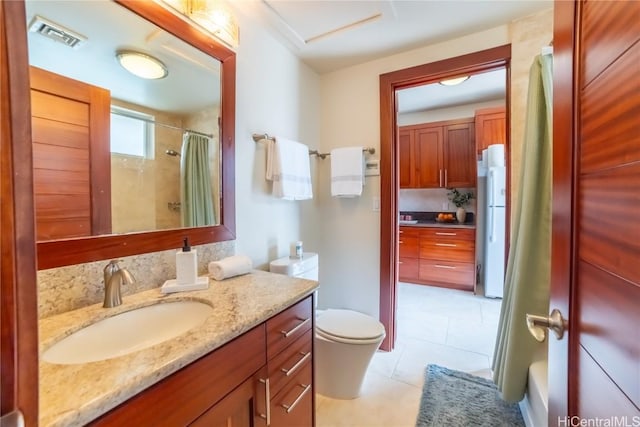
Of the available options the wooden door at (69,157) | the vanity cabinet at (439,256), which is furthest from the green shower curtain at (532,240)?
the vanity cabinet at (439,256)

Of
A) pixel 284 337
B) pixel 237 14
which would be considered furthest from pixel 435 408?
pixel 237 14

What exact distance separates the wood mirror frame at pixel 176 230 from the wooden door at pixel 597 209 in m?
1.34

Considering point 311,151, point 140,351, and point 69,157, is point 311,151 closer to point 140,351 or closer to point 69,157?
point 69,157

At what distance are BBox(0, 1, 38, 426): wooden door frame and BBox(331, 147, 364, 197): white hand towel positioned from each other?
1.88 metres

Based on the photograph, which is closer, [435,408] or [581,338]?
[581,338]

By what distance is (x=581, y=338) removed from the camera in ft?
2.01

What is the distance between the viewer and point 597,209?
0.56 m

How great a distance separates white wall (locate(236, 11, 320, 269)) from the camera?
5.27 ft

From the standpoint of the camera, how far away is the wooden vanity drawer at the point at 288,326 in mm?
952

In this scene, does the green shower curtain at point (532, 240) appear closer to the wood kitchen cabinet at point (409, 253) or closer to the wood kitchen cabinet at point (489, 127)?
the wood kitchen cabinet at point (489, 127)

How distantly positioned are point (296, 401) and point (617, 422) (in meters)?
0.94

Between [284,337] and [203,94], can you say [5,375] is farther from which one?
[203,94]

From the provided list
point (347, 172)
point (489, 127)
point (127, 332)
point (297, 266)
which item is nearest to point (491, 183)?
point (489, 127)

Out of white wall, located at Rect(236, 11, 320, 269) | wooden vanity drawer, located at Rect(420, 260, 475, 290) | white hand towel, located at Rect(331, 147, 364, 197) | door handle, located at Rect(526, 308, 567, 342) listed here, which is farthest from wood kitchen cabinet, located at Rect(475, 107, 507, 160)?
door handle, located at Rect(526, 308, 567, 342)
